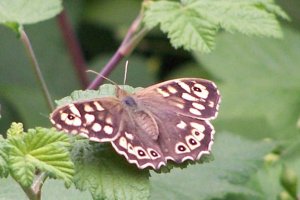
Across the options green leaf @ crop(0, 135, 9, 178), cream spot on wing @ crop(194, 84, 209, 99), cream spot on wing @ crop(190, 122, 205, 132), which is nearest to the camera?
green leaf @ crop(0, 135, 9, 178)

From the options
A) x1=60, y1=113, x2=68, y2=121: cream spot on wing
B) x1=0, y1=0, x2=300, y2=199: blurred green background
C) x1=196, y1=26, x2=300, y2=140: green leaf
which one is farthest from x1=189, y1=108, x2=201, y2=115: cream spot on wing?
x1=196, y1=26, x2=300, y2=140: green leaf

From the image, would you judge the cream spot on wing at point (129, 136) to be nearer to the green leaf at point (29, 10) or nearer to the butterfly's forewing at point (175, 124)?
the butterfly's forewing at point (175, 124)

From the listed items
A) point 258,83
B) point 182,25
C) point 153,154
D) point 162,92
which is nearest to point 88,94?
point 162,92

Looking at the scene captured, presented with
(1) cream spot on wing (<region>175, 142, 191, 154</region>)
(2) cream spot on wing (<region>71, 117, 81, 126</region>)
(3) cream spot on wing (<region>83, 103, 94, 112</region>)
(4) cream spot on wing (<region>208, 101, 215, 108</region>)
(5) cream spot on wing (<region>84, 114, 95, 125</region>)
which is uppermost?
(3) cream spot on wing (<region>83, 103, 94, 112</region>)

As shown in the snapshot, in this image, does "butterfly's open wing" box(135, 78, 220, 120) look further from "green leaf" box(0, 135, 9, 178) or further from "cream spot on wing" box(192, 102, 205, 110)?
"green leaf" box(0, 135, 9, 178)

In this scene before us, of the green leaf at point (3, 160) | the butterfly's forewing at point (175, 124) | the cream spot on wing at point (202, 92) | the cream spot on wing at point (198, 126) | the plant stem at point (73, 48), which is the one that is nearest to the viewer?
the green leaf at point (3, 160)

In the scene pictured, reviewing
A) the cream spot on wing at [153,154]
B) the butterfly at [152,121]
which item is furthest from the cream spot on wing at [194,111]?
the cream spot on wing at [153,154]

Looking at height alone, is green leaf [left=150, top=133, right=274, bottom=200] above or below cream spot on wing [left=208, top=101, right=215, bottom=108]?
below

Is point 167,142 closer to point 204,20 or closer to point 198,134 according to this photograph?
point 198,134
